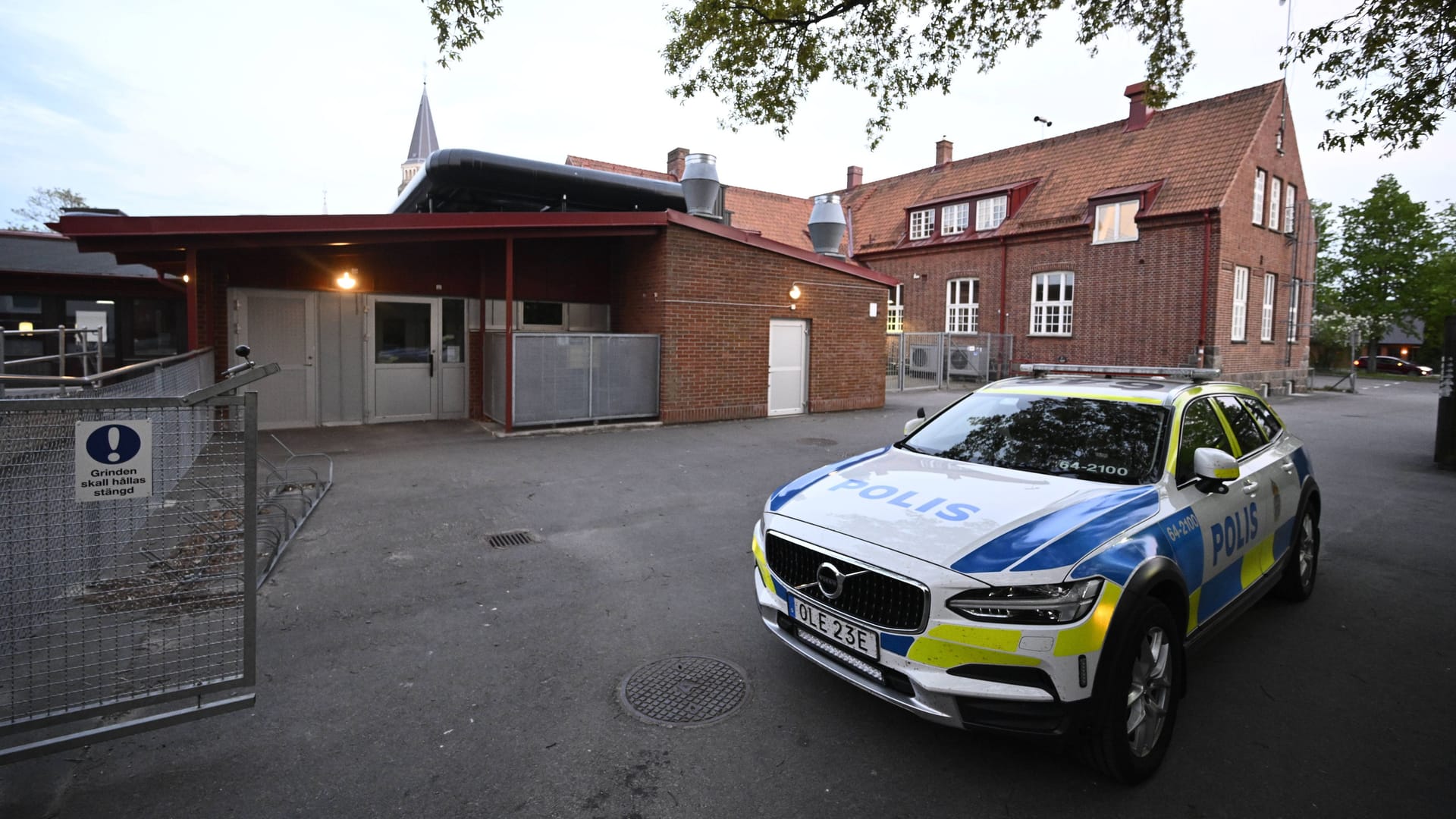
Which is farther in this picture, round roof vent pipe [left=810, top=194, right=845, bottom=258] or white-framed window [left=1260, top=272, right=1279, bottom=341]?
white-framed window [left=1260, top=272, right=1279, bottom=341]

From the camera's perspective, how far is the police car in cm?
269

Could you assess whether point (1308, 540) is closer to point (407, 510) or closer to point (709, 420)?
point (407, 510)

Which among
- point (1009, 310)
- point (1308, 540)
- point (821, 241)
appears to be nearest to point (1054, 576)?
point (1308, 540)

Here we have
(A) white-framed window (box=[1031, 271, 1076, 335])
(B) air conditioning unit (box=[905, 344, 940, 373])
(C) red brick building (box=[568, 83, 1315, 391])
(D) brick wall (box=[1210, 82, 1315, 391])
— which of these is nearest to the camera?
(D) brick wall (box=[1210, 82, 1315, 391])

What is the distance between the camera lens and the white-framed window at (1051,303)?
26.2 m

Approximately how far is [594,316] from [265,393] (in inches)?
244

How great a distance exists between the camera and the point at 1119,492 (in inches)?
130

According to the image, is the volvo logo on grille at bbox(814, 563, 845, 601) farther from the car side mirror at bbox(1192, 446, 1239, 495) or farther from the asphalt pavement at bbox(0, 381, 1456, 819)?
the car side mirror at bbox(1192, 446, 1239, 495)

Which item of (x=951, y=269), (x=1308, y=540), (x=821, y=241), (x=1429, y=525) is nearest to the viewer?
(x=1308, y=540)

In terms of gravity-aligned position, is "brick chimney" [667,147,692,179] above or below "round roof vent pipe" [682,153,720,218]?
above

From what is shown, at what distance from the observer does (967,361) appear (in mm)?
26922

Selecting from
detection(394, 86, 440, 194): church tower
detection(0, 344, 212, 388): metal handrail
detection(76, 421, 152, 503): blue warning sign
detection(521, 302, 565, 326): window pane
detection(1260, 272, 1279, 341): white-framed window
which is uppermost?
detection(394, 86, 440, 194): church tower

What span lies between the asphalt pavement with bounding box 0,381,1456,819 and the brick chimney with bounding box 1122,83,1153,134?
24.5 meters

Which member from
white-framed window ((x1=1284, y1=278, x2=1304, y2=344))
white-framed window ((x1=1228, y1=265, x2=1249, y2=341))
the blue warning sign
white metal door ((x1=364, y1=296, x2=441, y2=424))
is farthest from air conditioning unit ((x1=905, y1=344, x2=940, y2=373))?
the blue warning sign
